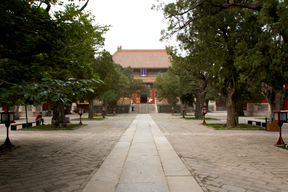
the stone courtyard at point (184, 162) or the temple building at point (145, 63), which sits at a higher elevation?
the temple building at point (145, 63)

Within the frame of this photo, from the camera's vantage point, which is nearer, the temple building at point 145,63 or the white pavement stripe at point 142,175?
the white pavement stripe at point 142,175

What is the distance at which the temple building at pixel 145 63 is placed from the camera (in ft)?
156

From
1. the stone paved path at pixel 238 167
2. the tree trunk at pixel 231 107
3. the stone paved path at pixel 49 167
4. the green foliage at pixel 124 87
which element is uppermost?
the green foliage at pixel 124 87

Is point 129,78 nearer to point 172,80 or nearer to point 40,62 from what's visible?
point 172,80

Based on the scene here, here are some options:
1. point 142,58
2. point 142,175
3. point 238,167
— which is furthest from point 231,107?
point 142,58

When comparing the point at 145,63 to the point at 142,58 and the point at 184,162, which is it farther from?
the point at 184,162

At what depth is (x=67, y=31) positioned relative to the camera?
5.37 m

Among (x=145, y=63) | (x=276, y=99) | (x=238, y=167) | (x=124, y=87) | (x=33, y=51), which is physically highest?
(x=145, y=63)

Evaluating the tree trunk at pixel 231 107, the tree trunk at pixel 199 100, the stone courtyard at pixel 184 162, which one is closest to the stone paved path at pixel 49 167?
the stone courtyard at pixel 184 162

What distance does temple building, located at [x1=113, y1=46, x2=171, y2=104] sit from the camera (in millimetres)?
47628

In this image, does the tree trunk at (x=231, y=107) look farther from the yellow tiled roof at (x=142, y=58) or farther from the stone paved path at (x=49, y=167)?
the yellow tiled roof at (x=142, y=58)

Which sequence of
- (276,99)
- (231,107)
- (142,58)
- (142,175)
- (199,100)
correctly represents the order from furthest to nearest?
(142,58) < (199,100) < (276,99) < (231,107) < (142,175)

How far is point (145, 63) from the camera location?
162 feet

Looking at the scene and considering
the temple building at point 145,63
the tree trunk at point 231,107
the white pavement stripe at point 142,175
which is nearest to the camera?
the white pavement stripe at point 142,175
